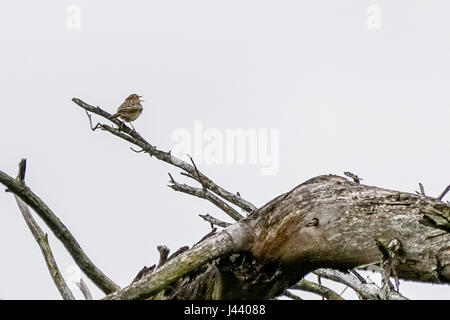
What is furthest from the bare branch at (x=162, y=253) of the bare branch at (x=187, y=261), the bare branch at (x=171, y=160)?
the bare branch at (x=171, y=160)

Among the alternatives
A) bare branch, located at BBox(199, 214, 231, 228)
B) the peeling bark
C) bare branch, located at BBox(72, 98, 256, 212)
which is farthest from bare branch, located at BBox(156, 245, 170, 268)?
bare branch, located at BBox(72, 98, 256, 212)

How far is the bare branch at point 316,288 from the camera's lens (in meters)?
5.57

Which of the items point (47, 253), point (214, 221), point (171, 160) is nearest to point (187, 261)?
point (47, 253)

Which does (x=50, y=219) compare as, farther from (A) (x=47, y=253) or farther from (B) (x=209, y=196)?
(B) (x=209, y=196)

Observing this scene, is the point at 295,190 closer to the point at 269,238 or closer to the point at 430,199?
the point at 269,238

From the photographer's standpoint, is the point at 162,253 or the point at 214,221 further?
the point at 214,221

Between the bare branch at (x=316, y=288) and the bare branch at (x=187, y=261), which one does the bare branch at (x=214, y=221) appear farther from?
the bare branch at (x=187, y=261)

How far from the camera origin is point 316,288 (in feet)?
18.7

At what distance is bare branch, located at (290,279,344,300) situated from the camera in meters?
5.57
